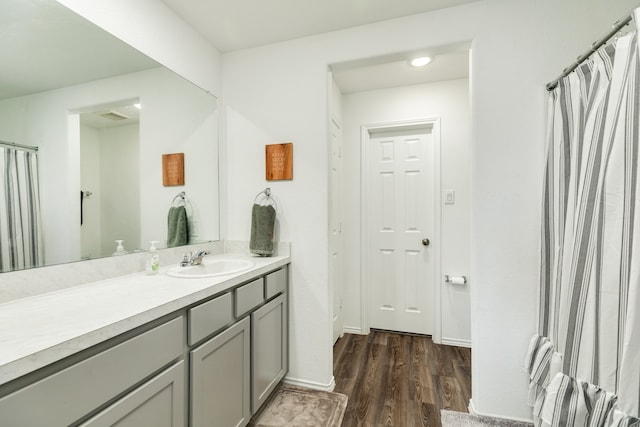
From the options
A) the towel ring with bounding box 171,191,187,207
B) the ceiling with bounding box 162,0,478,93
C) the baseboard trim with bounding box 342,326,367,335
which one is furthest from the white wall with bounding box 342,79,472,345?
the towel ring with bounding box 171,191,187,207

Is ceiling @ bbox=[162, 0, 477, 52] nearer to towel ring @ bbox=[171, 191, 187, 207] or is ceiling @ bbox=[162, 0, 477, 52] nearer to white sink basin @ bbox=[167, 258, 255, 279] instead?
towel ring @ bbox=[171, 191, 187, 207]

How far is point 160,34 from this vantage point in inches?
64.2

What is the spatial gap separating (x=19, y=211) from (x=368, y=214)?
240 cm

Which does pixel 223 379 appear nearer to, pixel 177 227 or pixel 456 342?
pixel 177 227

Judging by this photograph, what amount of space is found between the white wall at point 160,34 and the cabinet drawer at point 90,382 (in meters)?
1.46

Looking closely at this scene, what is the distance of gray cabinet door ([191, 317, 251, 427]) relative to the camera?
1136 mm

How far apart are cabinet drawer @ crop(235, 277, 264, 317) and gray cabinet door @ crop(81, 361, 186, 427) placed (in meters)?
0.38

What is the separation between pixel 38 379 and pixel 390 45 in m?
2.15

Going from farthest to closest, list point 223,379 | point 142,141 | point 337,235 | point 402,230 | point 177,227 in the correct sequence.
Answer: point 402,230 → point 337,235 → point 177,227 → point 142,141 → point 223,379

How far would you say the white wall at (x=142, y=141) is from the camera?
3.75 ft

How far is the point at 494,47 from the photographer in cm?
161

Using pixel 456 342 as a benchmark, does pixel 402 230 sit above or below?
above

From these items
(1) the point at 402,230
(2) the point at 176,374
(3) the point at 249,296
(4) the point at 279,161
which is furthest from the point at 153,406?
(1) the point at 402,230

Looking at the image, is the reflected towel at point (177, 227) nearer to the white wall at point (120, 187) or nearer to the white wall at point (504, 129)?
the white wall at point (120, 187)
